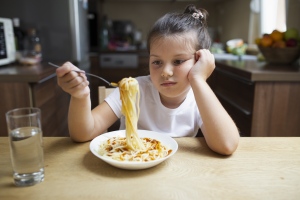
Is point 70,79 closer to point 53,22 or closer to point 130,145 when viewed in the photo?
A: point 130,145

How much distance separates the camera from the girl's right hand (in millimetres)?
707

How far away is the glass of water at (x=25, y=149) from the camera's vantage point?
0.58 metres

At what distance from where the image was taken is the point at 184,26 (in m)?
0.99

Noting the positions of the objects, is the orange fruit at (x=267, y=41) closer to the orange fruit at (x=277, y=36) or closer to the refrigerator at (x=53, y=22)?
the orange fruit at (x=277, y=36)

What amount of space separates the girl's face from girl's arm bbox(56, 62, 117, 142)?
25 cm

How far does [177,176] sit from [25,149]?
1.13 ft

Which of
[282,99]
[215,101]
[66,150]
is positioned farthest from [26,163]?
[282,99]

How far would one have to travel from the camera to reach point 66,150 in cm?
79

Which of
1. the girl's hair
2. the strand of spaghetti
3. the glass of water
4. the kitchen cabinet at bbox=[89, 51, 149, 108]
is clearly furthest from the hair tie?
the kitchen cabinet at bbox=[89, 51, 149, 108]

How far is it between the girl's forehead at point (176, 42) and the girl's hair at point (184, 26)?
0.01m

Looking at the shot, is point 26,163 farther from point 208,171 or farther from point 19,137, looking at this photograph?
point 208,171

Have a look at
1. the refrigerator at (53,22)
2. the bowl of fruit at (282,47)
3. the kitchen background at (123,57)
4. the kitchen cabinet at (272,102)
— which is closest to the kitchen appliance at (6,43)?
the kitchen background at (123,57)

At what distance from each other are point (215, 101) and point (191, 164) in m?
0.24

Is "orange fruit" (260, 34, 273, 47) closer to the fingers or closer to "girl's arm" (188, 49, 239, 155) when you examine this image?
"girl's arm" (188, 49, 239, 155)
